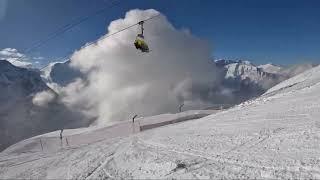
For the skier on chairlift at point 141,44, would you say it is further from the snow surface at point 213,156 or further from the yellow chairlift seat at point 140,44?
the snow surface at point 213,156

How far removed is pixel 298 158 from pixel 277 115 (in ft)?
→ 38.7

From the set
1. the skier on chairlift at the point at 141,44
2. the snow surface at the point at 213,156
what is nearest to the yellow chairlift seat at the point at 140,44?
the skier on chairlift at the point at 141,44

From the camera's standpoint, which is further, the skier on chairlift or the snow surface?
the skier on chairlift

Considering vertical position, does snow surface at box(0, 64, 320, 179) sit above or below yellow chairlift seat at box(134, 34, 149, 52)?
below

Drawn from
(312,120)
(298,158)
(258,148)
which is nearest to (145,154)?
(258,148)

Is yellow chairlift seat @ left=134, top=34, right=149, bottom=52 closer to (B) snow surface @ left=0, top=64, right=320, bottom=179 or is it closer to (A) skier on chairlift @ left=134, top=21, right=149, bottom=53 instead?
(A) skier on chairlift @ left=134, top=21, right=149, bottom=53

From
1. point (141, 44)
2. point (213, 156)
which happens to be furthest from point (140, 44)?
point (213, 156)

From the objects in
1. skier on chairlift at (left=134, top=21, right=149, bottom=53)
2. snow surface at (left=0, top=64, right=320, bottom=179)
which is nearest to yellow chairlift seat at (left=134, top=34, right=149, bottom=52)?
skier on chairlift at (left=134, top=21, right=149, bottom=53)

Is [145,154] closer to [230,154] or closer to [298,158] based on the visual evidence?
[230,154]

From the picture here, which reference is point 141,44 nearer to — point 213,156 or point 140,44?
point 140,44

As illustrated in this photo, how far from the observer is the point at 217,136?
20.8 metres

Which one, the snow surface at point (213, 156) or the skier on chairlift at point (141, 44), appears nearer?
the snow surface at point (213, 156)

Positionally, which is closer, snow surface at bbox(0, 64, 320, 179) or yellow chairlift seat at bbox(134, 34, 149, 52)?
snow surface at bbox(0, 64, 320, 179)

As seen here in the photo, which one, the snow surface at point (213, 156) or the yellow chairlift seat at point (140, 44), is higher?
the yellow chairlift seat at point (140, 44)
